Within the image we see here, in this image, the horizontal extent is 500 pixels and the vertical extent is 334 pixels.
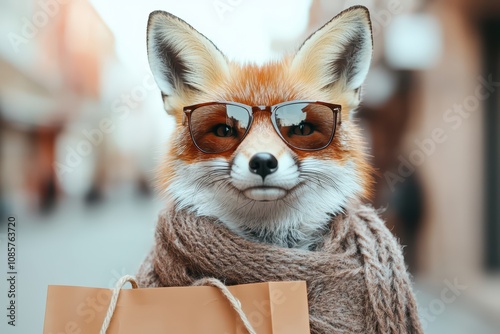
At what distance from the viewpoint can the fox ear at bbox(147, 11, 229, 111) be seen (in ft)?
2.94

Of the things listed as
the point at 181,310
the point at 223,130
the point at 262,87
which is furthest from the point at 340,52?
the point at 181,310

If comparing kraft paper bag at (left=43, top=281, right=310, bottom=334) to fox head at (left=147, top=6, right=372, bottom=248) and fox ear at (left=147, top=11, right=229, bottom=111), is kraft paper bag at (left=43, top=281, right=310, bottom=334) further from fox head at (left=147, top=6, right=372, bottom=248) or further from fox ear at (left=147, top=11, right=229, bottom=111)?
fox ear at (left=147, top=11, right=229, bottom=111)

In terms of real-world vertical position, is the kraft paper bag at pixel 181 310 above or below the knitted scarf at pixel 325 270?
below

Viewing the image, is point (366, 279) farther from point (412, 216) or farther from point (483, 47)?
point (483, 47)

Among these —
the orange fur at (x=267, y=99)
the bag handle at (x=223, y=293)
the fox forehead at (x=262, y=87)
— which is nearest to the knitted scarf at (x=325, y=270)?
the bag handle at (x=223, y=293)

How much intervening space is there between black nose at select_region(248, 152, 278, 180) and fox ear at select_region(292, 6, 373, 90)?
0.19m

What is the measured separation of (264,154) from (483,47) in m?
0.87

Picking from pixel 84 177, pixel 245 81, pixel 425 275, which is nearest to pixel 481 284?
pixel 425 275

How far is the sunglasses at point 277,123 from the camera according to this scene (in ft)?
2.77

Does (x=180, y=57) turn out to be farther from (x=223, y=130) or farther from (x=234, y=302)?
(x=234, y=302)

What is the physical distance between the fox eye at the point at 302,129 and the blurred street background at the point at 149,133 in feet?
0.66

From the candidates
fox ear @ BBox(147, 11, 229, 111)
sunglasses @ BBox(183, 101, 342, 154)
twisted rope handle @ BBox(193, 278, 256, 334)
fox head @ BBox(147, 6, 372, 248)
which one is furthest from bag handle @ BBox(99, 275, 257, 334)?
fox ear @ BBox(147, 11, 229, 111)

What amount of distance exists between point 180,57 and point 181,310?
0.46 metres

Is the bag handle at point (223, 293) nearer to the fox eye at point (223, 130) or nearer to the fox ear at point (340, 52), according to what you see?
the fox eye at point (223, 130)
